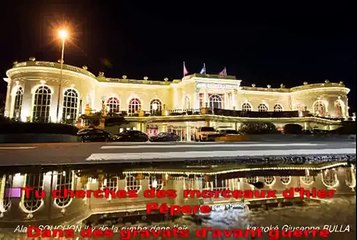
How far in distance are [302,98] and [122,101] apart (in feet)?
119

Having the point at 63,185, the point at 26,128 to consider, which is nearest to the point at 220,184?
the point at 63,185

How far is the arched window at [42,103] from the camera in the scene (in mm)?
35219

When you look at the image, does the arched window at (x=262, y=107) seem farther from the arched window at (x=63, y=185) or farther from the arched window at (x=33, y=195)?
the arched window at (x=33, y=195)

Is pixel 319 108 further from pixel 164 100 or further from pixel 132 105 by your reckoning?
pixel 132 105

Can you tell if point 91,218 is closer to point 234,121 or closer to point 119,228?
point 119,228

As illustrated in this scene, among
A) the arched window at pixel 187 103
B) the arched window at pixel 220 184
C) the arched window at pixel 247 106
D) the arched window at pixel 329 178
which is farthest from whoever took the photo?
the arched window at pixel 247 106

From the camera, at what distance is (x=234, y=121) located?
37719 millimetres

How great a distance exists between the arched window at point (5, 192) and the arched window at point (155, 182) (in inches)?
103

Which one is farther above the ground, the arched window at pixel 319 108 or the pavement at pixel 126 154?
the arched window at pixel 319 108

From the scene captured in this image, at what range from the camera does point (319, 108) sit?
48.7 meters

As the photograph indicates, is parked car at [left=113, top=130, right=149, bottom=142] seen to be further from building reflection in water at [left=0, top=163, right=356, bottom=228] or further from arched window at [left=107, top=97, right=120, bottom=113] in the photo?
arched window at [left=107, top=97, right=120, bottom=113]

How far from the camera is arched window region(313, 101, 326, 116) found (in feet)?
158

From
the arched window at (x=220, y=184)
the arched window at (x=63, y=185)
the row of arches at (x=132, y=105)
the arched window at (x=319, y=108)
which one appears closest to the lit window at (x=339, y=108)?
the arched window at (x=319, y=108)

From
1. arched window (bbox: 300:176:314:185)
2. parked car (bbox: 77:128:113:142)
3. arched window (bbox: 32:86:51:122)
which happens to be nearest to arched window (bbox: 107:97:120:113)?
arched window (bbox: 32:86:51:122)
